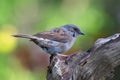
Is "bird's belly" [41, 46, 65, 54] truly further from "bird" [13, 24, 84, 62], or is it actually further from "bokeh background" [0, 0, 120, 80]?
"bokeh background" [0, 0, 120, 80]

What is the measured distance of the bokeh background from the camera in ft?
27.0

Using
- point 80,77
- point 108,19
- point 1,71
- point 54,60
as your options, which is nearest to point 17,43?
point 1,71

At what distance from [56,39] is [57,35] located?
59mm

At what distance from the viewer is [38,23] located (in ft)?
30.2

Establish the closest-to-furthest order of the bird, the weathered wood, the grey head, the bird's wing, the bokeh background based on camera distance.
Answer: the weathered wood < the bird < the bird's wing < the grey head < the bokeh background

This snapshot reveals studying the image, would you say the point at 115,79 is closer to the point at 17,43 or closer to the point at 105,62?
the point at 105,62

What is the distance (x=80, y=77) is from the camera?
5332mm

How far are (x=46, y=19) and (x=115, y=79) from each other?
387 cm

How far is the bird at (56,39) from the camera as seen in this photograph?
6930 mm

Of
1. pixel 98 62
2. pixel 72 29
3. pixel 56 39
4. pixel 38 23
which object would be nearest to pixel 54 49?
pixel 56 39

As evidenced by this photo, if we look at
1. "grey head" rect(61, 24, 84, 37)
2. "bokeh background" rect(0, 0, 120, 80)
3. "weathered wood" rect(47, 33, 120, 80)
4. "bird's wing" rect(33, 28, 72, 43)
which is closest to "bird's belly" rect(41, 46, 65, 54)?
"bird's wing" rect(33, 28, 72, 43)

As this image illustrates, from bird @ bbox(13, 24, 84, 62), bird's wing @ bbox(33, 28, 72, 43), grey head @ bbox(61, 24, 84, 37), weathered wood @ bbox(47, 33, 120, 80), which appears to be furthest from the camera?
grey head @ bbox(61, 24, 84, 37)

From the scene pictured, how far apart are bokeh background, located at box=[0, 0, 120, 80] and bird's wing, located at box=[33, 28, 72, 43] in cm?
91

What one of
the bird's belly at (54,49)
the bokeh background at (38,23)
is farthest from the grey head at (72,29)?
the bokeh background at (38,23)
